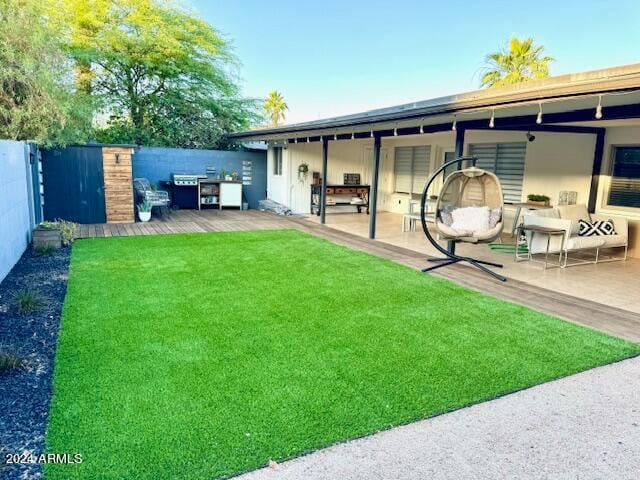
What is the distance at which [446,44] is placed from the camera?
750 inches

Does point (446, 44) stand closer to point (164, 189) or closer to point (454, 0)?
point (454, 0)

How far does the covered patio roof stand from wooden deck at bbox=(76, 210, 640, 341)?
2077 millimetres

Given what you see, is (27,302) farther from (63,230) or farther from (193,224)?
(193,224)

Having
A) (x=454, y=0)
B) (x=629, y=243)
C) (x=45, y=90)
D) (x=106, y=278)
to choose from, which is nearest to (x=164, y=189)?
(x=45, y=90)

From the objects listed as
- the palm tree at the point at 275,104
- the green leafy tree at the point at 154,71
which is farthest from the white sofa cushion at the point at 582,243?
the palm tree at the point at 275,104

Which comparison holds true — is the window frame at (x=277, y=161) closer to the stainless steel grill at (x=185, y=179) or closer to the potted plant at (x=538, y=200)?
the stainless steel grill at (x=185, y=179)

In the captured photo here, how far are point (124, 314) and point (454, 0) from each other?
1643 centimetres

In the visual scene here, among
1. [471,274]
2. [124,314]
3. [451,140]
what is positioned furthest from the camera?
[451,140]

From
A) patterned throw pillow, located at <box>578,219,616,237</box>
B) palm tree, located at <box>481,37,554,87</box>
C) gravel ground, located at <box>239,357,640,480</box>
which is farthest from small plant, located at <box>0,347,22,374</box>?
palm tree, located at <box>481,37,554,87</box>

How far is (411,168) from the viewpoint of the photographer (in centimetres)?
1157

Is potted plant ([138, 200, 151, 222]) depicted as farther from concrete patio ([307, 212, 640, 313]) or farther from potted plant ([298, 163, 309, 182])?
concrete patio ([307, 212, 640, 313])

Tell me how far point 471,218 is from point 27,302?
5285 mm

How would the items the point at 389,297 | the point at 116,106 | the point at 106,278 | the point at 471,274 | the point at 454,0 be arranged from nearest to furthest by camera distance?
the point at 389,297
the point at 106,278
the point at 471,274
the point at 116,106
the point at 454,0

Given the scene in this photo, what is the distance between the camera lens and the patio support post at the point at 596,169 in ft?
24.3
